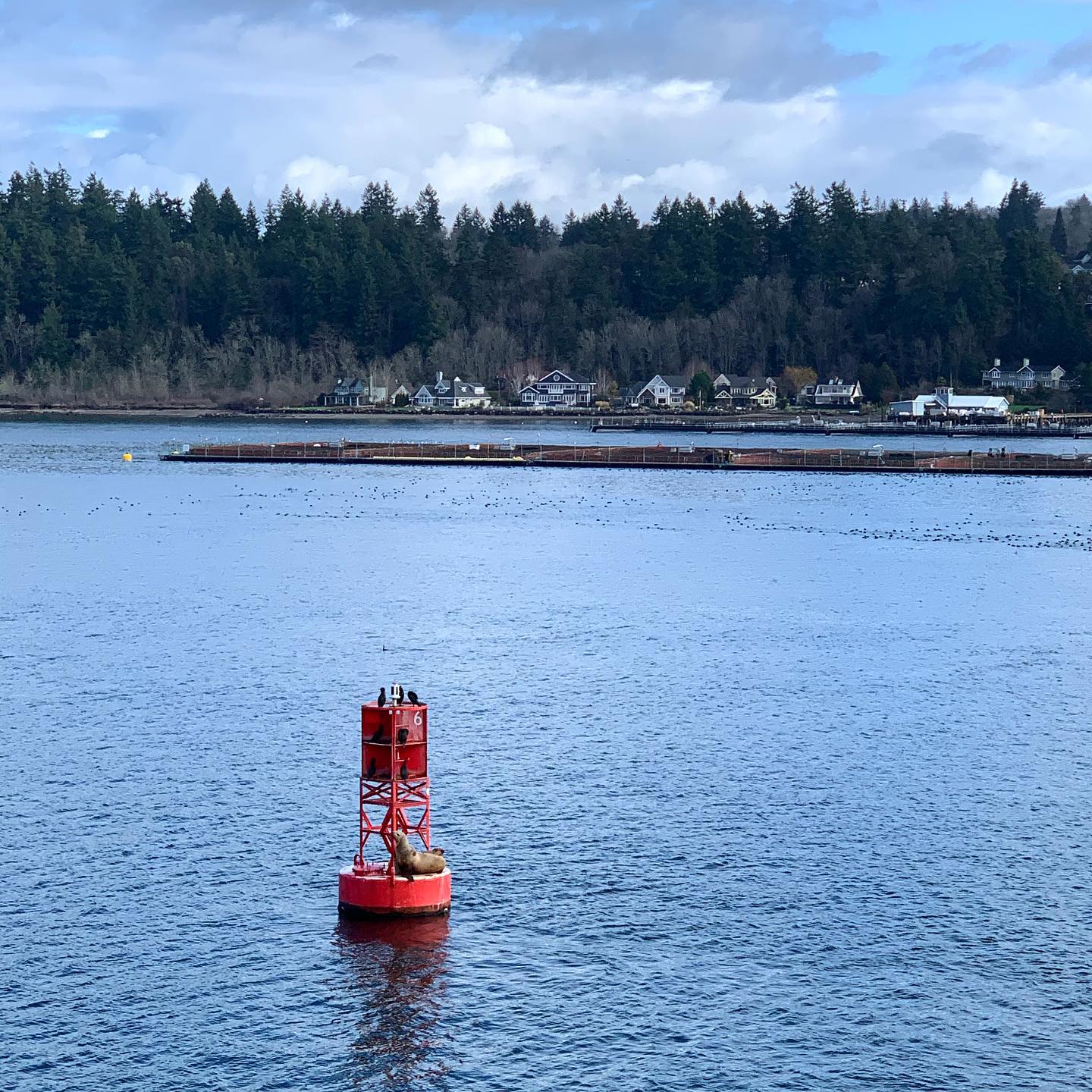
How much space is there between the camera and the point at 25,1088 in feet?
75.2

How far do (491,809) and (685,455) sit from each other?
391ft

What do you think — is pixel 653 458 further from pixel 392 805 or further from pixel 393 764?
pixel 393 764

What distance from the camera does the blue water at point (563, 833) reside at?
24.6 m

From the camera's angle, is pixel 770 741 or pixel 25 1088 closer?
pixel 25 1088

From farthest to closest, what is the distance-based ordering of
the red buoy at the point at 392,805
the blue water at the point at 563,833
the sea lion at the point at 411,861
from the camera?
the sea lion at the point at 411,861 < the red buoy at the point at 392,805 < the blue water at the point at 563,833

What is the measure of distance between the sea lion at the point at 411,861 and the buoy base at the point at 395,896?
10 cm

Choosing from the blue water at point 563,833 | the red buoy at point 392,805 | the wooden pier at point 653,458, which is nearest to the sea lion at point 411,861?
the red buoy at point 392,805

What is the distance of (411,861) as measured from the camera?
29000 millimetres

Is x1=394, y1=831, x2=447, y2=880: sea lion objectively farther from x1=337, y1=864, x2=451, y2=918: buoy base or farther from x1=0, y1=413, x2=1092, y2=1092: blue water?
x1=0, y1=413, x2=1092, y2=1092: blue water

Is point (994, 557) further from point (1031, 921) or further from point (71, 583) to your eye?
point (1031, 921)

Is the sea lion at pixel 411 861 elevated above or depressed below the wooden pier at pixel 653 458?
below

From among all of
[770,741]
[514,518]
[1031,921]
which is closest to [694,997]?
[1031,921]

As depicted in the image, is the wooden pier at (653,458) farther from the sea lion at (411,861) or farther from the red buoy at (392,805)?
the sea lion at (411,861)

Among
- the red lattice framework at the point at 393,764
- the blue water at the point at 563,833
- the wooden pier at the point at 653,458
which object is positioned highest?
the wooden pier at the point at 653,458
